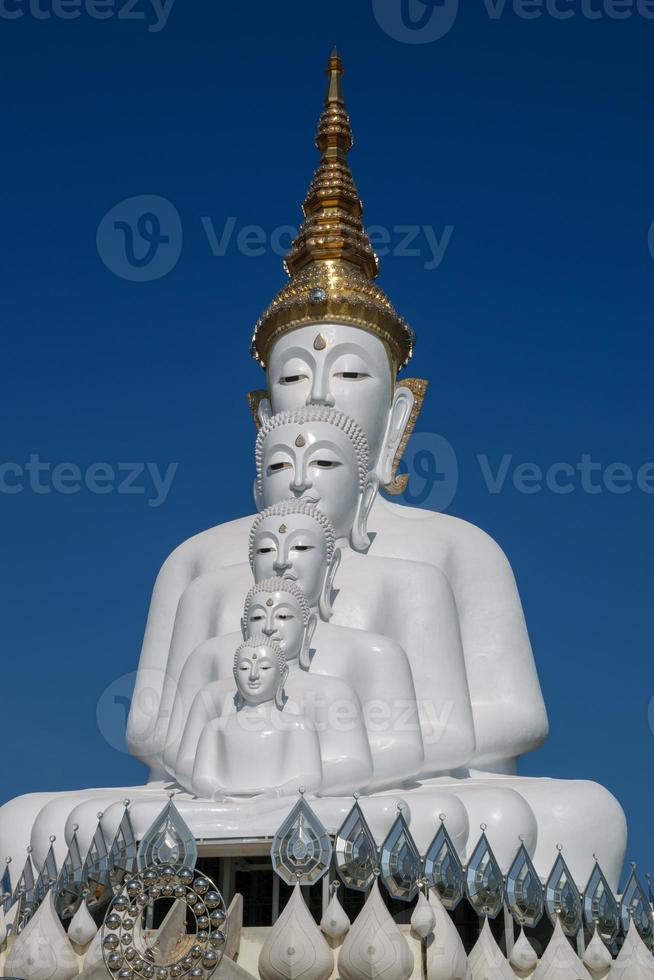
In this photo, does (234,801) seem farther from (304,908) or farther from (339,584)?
(339,584)

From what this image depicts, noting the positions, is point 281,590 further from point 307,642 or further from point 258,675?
point 258,675

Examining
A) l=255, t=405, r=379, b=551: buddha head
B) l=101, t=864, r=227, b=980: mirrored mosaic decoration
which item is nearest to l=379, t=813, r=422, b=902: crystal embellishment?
l=101, t=864, r=227, b=980: mirrored mosaic decoration

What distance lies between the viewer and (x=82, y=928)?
955cm

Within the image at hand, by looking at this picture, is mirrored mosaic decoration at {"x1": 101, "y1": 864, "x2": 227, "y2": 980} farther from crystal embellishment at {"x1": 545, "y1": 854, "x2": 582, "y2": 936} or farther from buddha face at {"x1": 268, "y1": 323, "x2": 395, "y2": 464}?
buddha face at {"x1": 268, "y1": 323, "x2": 395, "y2": 464}

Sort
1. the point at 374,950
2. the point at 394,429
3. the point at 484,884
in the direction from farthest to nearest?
the point at 394,429 → the point at 484,884 → the point at 374,950

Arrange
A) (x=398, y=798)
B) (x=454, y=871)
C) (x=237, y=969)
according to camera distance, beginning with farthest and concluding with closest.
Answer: (x=398, y=798) < (x=454, y=871) < (x=237, y=969)

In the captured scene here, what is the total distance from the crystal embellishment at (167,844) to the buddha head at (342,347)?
19.9ft

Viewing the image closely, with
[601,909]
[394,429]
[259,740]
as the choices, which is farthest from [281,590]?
[394,429]

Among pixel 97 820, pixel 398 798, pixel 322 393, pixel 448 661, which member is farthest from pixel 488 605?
pixel 97 820

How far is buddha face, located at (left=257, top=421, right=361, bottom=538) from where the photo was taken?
13737 mm

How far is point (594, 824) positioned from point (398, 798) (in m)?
2.16

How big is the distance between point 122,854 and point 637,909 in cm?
406

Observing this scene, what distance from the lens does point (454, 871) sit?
10.0 meters

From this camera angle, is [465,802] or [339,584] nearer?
[465,802]
